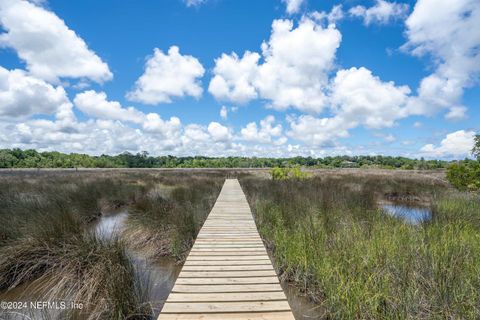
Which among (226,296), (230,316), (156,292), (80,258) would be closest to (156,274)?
(156,292)

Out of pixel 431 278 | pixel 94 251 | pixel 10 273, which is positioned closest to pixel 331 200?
pixel 431 278

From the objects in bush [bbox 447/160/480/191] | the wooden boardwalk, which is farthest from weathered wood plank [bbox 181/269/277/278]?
bush [bbox 447/160/480/191]

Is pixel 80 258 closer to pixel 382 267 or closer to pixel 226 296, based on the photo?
pixel 226 296

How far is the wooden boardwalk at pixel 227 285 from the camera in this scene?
8.05ft

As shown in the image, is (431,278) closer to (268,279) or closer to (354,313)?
(354,313)

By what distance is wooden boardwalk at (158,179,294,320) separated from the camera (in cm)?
246

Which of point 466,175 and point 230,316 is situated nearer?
point 230,316

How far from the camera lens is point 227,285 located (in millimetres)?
2992

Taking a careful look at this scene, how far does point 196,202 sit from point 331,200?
4595 mm

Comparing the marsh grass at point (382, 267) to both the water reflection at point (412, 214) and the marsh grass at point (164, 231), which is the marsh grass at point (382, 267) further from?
the marsh grass at point (164, 231)

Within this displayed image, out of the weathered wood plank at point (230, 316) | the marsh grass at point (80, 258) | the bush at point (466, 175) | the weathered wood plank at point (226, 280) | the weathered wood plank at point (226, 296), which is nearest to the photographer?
the weathered wood plank at point (230, 316)

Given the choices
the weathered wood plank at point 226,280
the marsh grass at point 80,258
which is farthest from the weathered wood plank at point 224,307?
the marsh grass at point 80,258

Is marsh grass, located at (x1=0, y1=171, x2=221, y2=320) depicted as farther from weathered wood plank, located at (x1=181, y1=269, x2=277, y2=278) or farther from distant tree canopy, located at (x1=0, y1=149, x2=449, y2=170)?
distant tree canopy, located at (x1=0, y1=149, x2=449, y2=170)

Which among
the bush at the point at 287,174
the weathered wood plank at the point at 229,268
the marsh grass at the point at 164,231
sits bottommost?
the marsh grass at the point at 164,231
